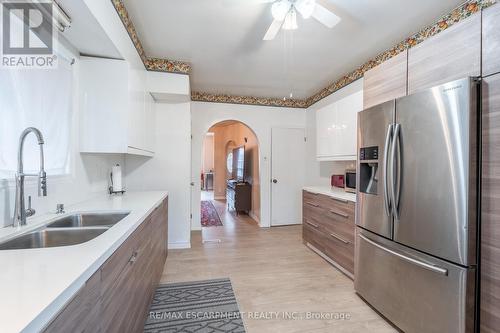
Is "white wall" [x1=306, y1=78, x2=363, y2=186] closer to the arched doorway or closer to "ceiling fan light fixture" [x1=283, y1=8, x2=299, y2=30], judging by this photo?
the arched doorway

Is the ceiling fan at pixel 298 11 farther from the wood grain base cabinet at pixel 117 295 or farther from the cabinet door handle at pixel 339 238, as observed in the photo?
the cabinet door handle at pixel 339 238

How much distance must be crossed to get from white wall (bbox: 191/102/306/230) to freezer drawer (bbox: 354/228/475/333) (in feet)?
8.65

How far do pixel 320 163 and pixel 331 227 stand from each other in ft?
6.12

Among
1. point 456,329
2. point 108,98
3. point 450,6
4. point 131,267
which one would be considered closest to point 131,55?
point 108,98

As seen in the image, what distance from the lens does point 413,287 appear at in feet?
5.28

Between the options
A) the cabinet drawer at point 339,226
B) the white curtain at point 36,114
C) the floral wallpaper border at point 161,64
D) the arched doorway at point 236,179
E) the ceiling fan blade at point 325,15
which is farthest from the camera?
the arched doorway at point 236,179

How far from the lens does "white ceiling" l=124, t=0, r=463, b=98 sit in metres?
2.03

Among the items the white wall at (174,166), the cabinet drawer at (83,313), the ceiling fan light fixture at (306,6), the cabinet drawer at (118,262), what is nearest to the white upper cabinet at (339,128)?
the ceiling fan light fixture at (306,6)

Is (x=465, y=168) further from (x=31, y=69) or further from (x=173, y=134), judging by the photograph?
(x=173, y=134)

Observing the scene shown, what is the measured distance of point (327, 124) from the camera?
3477 millimetres

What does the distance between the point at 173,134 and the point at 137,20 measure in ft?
4.96

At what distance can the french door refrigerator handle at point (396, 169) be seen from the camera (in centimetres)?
170

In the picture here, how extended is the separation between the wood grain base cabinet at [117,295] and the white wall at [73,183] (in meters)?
0.67

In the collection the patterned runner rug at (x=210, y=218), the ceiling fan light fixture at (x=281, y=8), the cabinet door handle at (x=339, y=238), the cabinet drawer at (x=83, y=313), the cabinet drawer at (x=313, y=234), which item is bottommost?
the patterned runner rug at (x=210, y=218)
